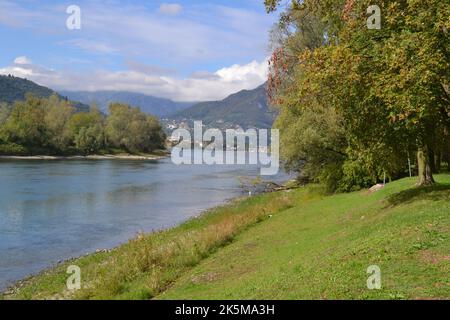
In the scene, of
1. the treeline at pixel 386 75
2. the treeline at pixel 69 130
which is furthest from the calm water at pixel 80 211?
the treeline at pixel 69 130

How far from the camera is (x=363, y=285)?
35.3 ft

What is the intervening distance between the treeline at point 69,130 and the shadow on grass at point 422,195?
119 meters

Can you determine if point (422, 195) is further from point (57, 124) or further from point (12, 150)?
point (57, 124)

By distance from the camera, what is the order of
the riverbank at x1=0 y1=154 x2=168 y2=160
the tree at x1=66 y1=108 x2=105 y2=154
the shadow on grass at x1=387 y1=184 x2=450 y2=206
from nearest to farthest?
1. the shadow on grass at x1=387 y1=184 x2=450 y2=206
2. the riverbank at x1=0 y1=154 x2=168 y2=160
3. the tree at x1=66 y1=108 x2=105 y2=154

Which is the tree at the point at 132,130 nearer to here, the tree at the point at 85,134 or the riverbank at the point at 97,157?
the tree at the point at 85,134

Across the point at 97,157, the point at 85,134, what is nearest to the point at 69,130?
the point at 85,134

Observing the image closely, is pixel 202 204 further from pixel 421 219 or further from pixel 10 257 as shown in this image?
pixel 421 219

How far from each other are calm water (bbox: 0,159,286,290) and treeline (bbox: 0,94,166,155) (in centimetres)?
6495

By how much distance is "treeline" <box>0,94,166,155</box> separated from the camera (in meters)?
134

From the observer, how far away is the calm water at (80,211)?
93.6 ft

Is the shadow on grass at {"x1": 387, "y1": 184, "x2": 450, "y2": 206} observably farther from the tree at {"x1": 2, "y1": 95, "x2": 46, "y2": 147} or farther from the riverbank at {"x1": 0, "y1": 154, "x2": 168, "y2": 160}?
the tree at {"x1": 2, "y1": 95, "x2": 46, "y2": 147}

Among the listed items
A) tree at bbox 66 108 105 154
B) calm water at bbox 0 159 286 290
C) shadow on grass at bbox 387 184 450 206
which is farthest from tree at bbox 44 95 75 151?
shadow on grass at bbox 387 184 450 206

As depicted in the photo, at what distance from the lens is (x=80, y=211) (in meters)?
42.0
